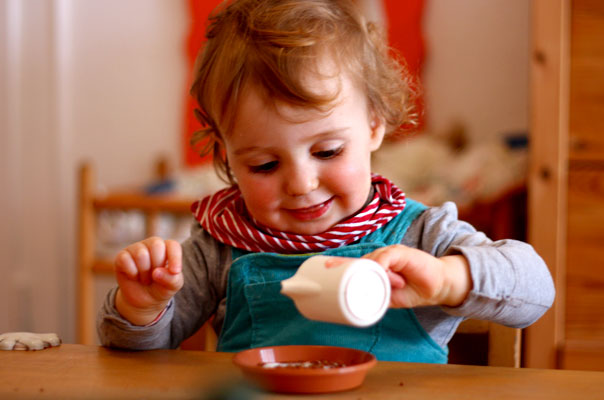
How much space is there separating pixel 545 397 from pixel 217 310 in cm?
50

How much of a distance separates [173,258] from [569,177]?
1.48 meters

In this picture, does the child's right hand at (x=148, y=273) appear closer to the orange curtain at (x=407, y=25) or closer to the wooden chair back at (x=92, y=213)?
the wooden chair back at (x=92, y=213)

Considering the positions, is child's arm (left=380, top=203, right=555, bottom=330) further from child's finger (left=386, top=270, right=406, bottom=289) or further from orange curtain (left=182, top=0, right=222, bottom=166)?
orange curtain (left=182, top=0, right=222, bottom=166)

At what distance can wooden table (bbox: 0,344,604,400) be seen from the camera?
574 millimetres

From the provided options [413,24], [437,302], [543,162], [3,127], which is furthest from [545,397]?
[3,127]

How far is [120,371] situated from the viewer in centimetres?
66

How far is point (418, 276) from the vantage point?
2.09 ft

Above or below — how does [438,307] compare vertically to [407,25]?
below

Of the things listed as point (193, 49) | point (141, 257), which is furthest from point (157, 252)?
point (193, 49)

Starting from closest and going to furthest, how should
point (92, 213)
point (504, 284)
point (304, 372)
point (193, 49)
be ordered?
1. point (304, 372)
2. point (504, 284)
3. point (92, 213)
4. point (193, 49)

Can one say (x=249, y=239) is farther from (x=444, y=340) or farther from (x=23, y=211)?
(x=23, y=211)

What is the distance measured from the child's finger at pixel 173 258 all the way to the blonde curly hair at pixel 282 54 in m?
0.21

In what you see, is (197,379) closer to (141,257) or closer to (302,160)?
(141,257)

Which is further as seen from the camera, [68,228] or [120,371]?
[68,228]
